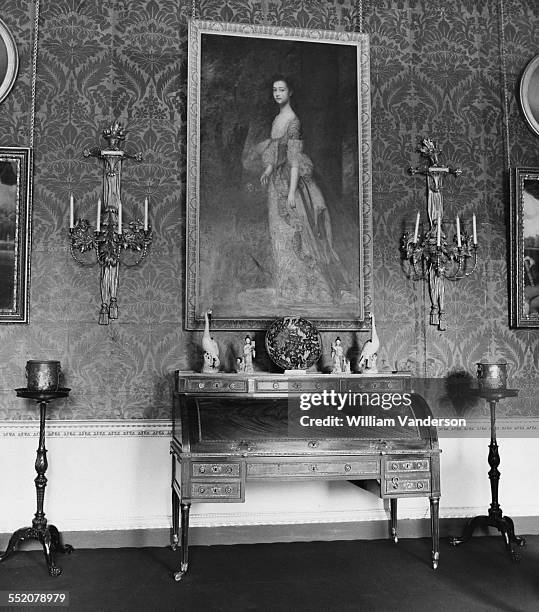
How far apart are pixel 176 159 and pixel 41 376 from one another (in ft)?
6.72

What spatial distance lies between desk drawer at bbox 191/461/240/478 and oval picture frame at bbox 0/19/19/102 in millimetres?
3283

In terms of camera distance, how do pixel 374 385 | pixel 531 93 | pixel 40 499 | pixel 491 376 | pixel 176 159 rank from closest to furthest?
pixel 40 499 → pixel 374 385 → pixel 491 376 → pixel 176 159 → pixel 531 93

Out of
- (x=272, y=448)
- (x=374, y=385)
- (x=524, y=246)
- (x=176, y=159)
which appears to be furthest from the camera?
(x=524, y=246)

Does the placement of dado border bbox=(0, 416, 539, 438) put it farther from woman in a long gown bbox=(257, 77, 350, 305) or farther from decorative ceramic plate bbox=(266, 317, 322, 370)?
woman in a long gown bbox=(257, 77, 350, 305)

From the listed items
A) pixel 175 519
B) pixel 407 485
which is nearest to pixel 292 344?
pixel 407 485

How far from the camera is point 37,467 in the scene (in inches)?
190

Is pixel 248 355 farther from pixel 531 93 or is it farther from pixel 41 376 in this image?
pixel 531 93

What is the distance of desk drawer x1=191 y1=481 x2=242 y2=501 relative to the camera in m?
4.48

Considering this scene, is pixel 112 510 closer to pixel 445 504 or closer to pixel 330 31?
pixel 445 504

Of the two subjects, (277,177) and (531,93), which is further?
(531,93)

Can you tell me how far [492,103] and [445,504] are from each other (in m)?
3.50

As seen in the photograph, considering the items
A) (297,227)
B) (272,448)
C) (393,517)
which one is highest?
(297,227)

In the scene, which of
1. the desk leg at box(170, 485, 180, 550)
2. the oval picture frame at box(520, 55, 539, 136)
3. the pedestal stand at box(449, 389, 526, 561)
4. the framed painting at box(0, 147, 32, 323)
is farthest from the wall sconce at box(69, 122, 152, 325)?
the oval picture frame at box(520, 55, 539, 136)

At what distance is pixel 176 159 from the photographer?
18.1 ft
